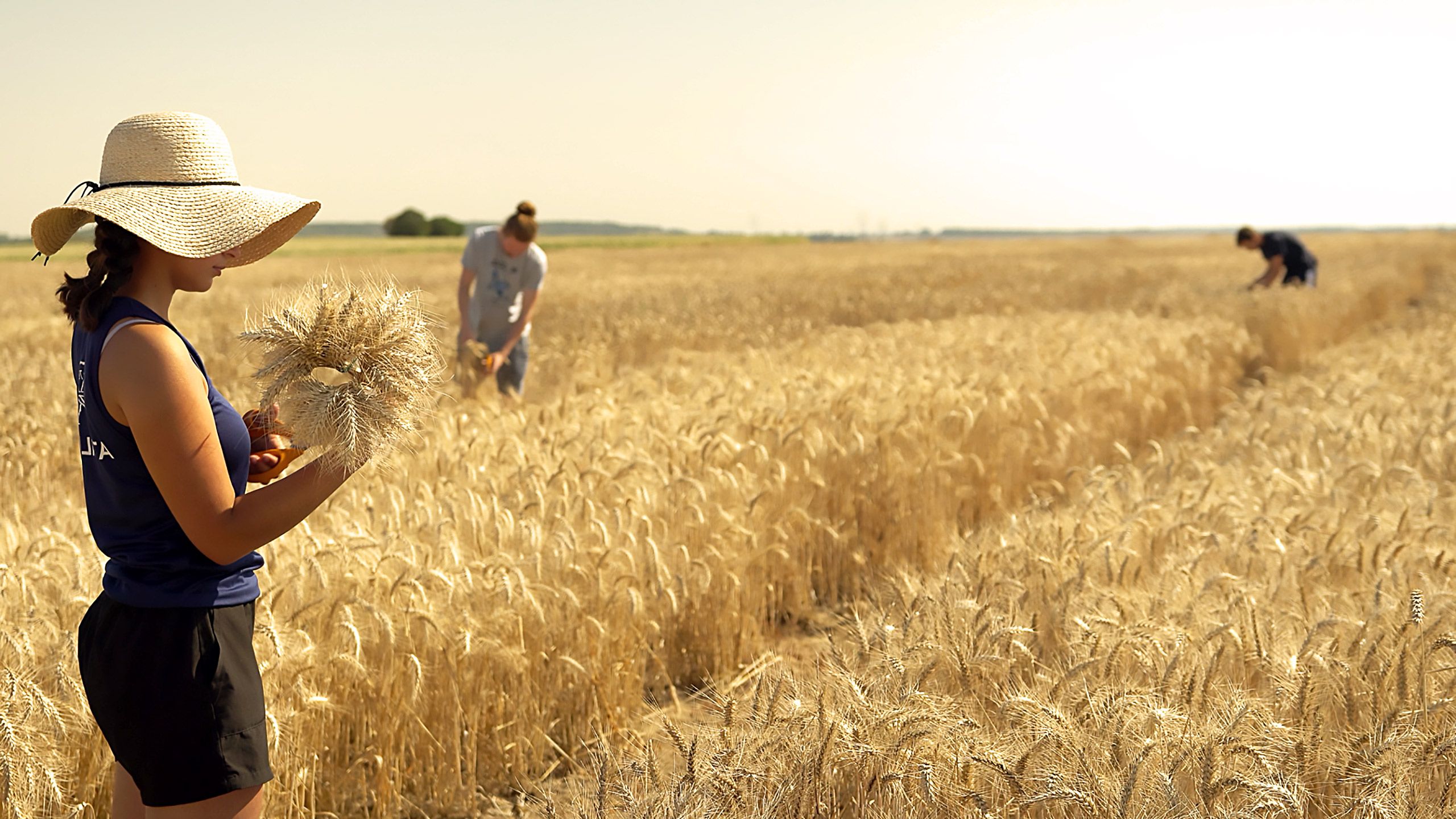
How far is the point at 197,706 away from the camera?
1687mm

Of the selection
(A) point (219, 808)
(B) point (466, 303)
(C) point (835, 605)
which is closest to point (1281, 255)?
(B) point (466, 303)

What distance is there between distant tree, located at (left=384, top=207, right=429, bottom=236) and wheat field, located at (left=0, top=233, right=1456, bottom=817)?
92498 mm

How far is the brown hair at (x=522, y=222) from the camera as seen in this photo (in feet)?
21.5

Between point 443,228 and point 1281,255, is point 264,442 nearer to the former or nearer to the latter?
point 1281,255

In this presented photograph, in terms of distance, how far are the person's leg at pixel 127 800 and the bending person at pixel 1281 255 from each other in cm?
1676

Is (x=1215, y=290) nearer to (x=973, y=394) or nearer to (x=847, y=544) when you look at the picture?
(x=973, y=394)

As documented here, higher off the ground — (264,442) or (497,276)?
(497,276)

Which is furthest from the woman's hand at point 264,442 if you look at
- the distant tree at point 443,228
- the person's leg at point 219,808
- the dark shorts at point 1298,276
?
the distant tree at point 443,228

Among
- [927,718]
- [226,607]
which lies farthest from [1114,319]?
[226,607]

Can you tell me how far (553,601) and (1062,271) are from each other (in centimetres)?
2608

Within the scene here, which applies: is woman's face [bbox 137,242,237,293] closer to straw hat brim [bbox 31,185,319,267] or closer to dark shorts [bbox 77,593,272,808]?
straw hat brim [bbox 31,185,319,267]

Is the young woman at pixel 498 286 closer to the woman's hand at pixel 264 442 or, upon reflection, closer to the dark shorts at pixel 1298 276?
the woman's hand at pixel 264 442

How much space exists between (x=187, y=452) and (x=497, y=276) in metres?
5.58

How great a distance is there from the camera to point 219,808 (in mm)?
1732
